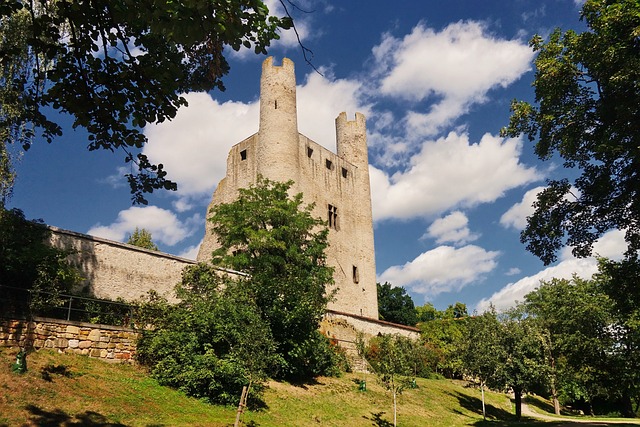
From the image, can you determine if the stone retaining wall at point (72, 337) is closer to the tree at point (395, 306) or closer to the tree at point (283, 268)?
the tree at point (283, 268)

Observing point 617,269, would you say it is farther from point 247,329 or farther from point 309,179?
point 309,179

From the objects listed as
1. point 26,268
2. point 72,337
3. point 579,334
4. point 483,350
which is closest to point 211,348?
A: point 72,337

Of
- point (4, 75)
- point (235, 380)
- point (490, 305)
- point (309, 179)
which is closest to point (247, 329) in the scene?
point (235, 380)

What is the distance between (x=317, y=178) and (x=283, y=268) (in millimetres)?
12846

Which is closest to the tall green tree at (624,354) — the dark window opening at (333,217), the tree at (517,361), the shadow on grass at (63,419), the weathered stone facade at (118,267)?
the tree at (517,361)

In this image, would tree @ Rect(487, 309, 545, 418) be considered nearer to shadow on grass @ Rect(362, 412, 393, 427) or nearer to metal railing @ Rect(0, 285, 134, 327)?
shadow on grass @ Rect(362, 412, 393, 427)

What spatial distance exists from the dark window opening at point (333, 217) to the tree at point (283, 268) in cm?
873

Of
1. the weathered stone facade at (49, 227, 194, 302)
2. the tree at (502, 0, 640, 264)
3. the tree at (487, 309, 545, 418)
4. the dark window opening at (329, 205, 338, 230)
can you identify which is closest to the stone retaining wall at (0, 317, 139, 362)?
the weathered stone facade at (49, 227, 194, 302)

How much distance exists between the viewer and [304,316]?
18.2 meters

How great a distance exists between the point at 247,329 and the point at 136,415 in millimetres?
3905

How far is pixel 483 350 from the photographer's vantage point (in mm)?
23156

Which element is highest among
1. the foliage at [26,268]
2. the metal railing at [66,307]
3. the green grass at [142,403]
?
the foliage at [26,268]

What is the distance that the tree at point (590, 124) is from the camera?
11695mm

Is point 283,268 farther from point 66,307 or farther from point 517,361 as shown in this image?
point 517,361
